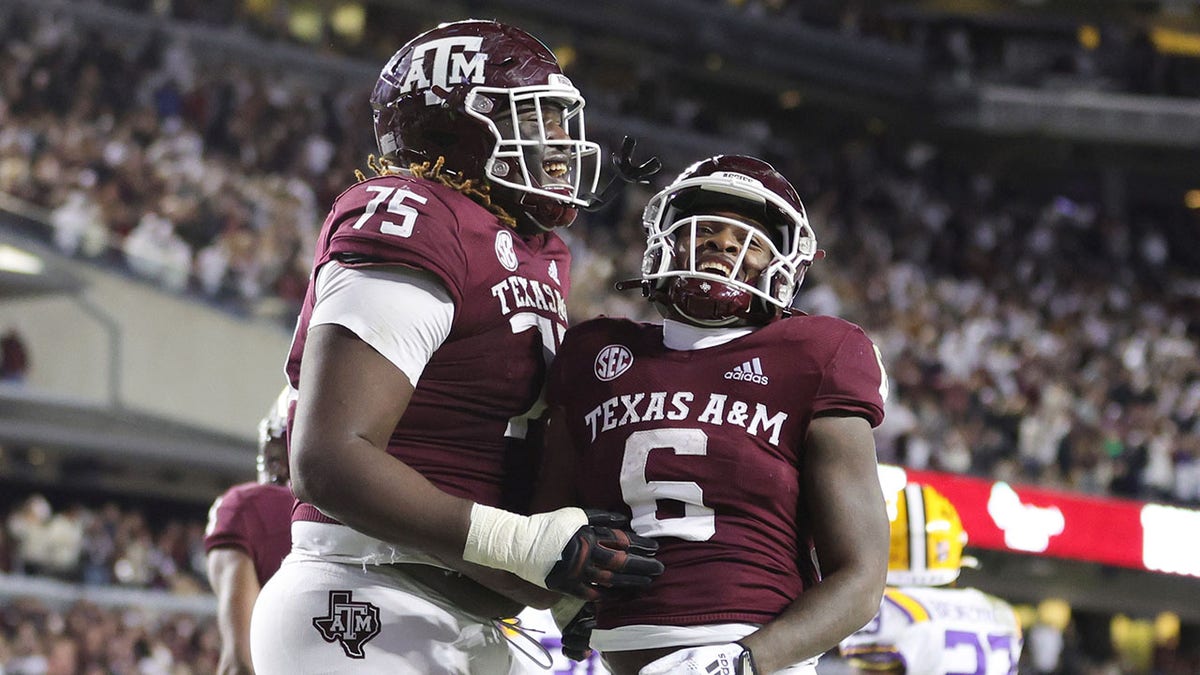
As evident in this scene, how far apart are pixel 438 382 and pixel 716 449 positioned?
→ 1.61 feet

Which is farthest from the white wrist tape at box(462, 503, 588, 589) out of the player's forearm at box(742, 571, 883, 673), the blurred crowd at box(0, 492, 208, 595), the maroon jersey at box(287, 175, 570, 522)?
the blurred crowd at box(0, 492, 208, 595)

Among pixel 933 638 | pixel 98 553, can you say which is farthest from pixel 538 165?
pixel 98 553

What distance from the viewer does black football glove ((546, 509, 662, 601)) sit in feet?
8.12

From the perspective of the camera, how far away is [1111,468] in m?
14.9

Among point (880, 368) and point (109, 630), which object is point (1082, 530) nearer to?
point (109, 630)

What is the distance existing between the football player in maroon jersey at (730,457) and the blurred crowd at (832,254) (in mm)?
10065

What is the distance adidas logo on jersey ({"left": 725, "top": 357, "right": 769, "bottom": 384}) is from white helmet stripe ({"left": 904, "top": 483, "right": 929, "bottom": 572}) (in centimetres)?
136

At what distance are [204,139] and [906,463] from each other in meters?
7.00

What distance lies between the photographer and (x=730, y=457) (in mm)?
2701

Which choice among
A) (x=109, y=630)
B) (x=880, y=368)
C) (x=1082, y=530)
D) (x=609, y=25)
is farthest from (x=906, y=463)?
(x=880, y=368)

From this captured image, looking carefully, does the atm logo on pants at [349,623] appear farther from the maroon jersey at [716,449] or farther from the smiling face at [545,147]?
the smiling face at [545,147]

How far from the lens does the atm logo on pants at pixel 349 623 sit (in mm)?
2619

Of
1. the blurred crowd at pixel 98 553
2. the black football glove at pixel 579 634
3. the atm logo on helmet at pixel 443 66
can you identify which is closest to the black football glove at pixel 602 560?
the black football glove at pixel 579 634

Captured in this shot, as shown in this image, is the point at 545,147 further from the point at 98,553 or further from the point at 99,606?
the point at 98,553
